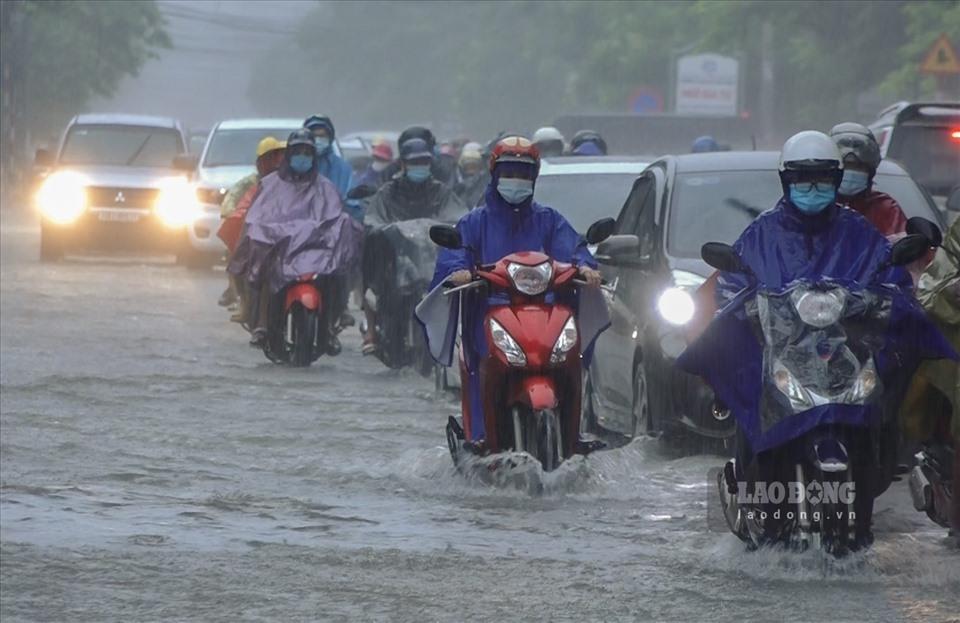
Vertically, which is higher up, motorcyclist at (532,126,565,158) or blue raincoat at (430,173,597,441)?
motorcyclist at (532,126,565,158)

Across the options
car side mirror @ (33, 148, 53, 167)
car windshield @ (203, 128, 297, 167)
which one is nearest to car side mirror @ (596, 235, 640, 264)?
car windshield @ (203, 128, 297, 167)

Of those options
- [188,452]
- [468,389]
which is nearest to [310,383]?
[188,452]

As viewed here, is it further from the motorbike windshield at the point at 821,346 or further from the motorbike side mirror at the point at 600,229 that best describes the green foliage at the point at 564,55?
the motorbike windshield at the point at 821,346

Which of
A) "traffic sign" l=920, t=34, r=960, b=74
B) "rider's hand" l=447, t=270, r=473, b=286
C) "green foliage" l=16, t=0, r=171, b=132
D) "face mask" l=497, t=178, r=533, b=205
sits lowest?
"rider's hand" l=447, t=270, r=473, b=286

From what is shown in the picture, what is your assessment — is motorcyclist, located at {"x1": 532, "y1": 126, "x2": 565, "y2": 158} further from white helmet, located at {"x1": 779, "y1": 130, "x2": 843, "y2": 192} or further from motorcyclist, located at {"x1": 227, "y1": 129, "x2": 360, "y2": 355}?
white helmet, located at {"x1": 779, "y1": 130, "x2": 843, "y2": 192}

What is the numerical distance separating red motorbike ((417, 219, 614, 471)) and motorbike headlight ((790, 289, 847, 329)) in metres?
2.30

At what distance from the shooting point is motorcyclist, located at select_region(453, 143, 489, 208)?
20.2 metres

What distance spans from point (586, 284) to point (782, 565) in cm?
249

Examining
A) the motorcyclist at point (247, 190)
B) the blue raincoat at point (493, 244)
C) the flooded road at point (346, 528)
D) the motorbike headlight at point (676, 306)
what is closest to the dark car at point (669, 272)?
the motorbike headlight at point (676, 306)

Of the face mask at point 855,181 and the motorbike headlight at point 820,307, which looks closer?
the motorbike headlight at point 820,307

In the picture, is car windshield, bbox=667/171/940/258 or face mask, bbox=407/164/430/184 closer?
car windshield, bbox=667/171/940/258

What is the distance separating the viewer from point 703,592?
7977 mm

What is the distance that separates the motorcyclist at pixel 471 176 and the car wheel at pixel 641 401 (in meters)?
7.68

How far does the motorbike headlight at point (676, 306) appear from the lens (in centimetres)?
1148
